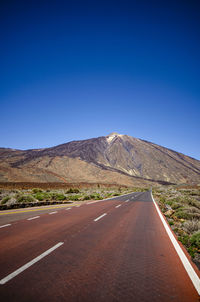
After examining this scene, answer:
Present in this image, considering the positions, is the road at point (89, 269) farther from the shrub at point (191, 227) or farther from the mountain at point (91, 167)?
the mountain at point (91, 167)

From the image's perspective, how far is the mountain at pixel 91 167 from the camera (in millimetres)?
86756

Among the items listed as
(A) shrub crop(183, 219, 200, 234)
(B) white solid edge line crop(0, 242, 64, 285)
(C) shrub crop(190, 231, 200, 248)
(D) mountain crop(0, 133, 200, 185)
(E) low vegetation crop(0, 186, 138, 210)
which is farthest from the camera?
(D) mountain crop(0, 133, 200, 185)

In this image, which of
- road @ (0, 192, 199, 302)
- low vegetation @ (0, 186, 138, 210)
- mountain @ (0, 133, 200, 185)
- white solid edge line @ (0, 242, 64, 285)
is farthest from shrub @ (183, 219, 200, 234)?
mountain @ (0, 133, 200, 185)

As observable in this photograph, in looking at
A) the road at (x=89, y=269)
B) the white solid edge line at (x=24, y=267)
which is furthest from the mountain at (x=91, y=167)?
the white solid edge line at (x=24, y=267)

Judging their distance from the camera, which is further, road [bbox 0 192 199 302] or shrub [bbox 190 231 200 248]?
shrub [bbox 190 231 200 248]

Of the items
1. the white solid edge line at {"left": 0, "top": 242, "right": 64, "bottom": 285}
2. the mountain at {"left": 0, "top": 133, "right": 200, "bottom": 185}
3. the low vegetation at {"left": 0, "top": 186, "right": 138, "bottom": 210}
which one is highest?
the mountain at {"left": 0, "top": 133, "right": 200, "bottom": 185}

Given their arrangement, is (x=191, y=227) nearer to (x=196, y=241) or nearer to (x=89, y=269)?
(x=196, y=241)

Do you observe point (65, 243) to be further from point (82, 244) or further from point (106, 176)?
point (106, 176)

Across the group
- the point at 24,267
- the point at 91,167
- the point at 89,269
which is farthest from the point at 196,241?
the point at 91,167

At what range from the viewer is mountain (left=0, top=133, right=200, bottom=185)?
8676cm

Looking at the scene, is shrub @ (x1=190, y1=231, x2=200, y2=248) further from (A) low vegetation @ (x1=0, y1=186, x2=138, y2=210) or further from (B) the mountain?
(B) the mountain

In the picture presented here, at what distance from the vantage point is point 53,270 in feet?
12.5

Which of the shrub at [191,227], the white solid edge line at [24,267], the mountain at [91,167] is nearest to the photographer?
the white solid edge line at [24,267]

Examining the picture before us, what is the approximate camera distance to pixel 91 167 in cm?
12175
